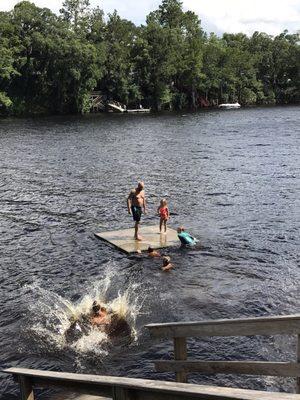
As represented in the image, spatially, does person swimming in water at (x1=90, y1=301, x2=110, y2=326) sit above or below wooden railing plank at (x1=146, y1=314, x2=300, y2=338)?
below

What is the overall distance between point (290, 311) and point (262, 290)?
5.85 ft

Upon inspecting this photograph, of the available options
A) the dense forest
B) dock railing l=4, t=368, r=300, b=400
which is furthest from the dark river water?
the dense forest

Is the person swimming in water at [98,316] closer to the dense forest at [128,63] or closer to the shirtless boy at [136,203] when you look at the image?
the shirtless boy at [136,203]

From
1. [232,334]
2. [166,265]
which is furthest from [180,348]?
[166,265]

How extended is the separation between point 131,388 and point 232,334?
1761 millimetres

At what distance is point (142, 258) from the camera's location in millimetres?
18984

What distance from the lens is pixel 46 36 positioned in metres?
93.8

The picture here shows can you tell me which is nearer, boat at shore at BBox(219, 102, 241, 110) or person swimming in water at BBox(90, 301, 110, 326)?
person swimming in water at BBox(90, 301, 110, 326)

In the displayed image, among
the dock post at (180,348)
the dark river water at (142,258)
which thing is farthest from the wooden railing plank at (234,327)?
the dark river water at (142,258)

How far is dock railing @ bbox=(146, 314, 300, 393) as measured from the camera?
18.5 ft

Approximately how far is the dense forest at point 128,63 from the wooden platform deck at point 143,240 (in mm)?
73384

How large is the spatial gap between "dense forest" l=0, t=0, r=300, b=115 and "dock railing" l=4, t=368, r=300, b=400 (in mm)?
88094

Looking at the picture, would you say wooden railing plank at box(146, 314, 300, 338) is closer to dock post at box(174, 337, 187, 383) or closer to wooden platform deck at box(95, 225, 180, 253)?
dock post at box(174, 337, 187, 383)

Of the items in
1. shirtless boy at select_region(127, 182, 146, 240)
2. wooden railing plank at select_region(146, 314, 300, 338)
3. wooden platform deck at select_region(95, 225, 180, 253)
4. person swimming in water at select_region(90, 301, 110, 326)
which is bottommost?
person swimming in water at select_region(90, 301, 110, 326)
